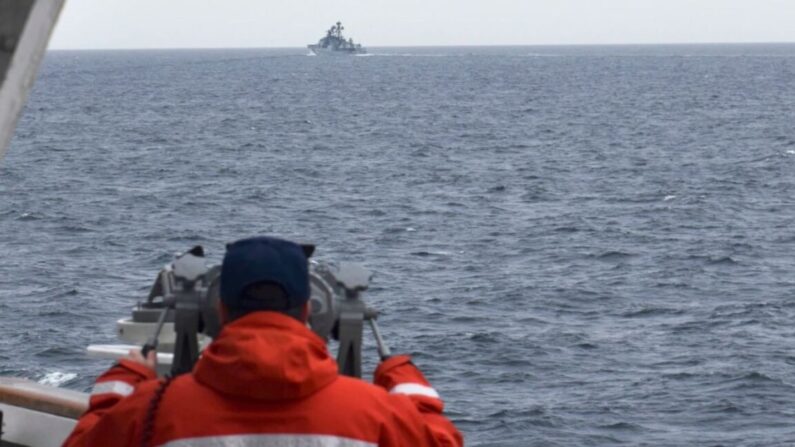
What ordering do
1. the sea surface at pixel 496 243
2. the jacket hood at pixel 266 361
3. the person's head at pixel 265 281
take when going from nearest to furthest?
1. the jacket hood at pixel 266 361
2. the person's head at pixel 265 281
3. the sea surface at pixel 496 243

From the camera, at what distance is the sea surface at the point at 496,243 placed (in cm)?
1984

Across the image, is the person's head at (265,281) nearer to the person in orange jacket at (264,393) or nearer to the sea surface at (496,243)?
the person in orange jacket at (264,393)

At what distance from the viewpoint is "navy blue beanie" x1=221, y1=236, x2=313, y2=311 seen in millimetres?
2730

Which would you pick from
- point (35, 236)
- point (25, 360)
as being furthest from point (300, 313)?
point (35, 236)

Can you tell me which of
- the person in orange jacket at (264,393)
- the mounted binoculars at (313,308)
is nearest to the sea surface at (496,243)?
the mounted binoculars at (313,308)

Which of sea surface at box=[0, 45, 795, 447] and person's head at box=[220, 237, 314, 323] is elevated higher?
person's head at box=[220, 237, 314, 323]

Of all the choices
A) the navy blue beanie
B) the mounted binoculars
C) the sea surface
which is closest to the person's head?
the navy blue beanie

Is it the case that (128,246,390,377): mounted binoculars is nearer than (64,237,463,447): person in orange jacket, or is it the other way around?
(64,237,463,447): person in orange jacket

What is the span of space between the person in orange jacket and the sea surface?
14.6m

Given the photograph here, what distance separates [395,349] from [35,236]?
45.1ft

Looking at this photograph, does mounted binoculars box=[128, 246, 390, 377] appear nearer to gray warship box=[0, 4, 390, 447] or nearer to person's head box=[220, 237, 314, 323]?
gray warship box=[0, 4, 390, 447]

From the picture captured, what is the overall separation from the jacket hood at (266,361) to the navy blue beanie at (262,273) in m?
0.05

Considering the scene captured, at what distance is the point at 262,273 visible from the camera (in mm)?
2732

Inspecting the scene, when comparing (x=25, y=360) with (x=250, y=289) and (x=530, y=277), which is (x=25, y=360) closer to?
(x=530, y=277)
